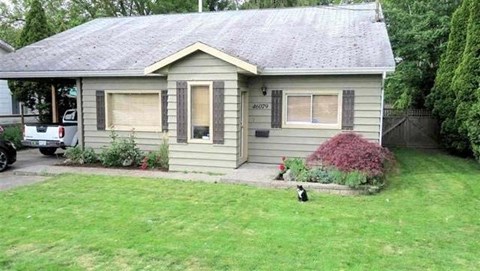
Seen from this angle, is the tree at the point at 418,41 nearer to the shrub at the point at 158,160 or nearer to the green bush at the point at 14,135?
the shrub at the point at 158,160

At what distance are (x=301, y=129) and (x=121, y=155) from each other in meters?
4.58

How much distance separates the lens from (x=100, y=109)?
11.1 metres

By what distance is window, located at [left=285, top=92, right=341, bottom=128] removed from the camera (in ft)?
31.9

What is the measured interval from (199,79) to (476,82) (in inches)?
308

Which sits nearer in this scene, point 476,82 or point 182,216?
point 182,216

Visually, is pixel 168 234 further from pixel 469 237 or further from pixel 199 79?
pixel 199 79

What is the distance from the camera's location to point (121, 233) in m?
5.17

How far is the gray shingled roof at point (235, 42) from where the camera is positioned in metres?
9.86

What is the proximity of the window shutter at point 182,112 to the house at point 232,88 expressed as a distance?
2cm

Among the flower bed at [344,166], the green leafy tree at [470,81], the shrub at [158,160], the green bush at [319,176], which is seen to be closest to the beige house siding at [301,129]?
the flower bed at [344,166]

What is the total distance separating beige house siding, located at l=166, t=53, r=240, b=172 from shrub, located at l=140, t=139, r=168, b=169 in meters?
0.42

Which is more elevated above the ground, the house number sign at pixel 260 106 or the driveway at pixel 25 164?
the house number sign at pixel 260 106

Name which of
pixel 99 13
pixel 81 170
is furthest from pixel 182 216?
pixel 99 13

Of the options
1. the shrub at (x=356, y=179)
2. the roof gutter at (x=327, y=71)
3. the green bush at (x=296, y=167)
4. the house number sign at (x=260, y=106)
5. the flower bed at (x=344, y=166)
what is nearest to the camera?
the shrub at (x=356, y=179)
